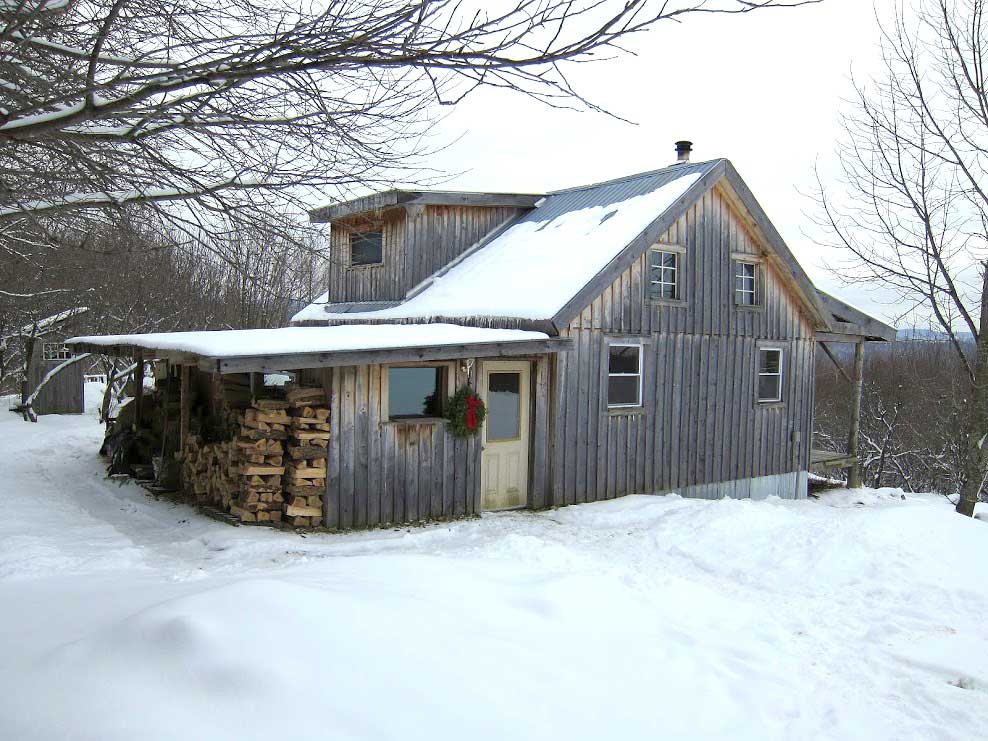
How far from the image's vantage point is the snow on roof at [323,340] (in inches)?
352

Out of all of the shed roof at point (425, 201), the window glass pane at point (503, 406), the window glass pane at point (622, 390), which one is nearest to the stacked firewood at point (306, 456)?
the window glass pane at point (503, 406)

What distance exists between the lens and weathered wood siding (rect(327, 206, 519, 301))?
586 inches

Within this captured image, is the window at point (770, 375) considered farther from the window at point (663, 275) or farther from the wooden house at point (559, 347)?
the window at point (663, 275)

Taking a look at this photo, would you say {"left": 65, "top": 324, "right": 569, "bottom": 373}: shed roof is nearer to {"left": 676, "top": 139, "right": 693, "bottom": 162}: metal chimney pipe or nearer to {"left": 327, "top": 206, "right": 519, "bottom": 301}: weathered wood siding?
{"left": 327, "top": 206, "right": 519, "bottom": 301}: weathered wood siding

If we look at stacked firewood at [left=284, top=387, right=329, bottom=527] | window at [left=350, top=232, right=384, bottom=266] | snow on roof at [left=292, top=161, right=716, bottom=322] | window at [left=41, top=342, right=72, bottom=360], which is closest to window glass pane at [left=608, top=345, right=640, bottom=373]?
snow on roof at [left=292, top=161, right=716, bottom=322]

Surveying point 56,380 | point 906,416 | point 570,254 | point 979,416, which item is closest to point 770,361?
point 979,416

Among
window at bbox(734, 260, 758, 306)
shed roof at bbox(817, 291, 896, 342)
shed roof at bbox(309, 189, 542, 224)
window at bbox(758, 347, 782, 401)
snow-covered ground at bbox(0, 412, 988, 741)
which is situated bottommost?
snow-covered ground at bbox(0, 412, 988, 741)

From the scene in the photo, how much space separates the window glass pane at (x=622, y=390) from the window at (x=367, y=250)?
5.82 m

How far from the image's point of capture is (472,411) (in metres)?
11.1

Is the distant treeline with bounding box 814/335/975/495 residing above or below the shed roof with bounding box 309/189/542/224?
below

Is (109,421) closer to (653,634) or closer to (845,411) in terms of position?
(653,634)

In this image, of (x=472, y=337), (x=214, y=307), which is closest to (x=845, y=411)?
(x=214, y=307)

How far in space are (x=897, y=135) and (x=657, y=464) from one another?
7.74 m

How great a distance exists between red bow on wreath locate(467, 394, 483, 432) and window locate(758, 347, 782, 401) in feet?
22.9
